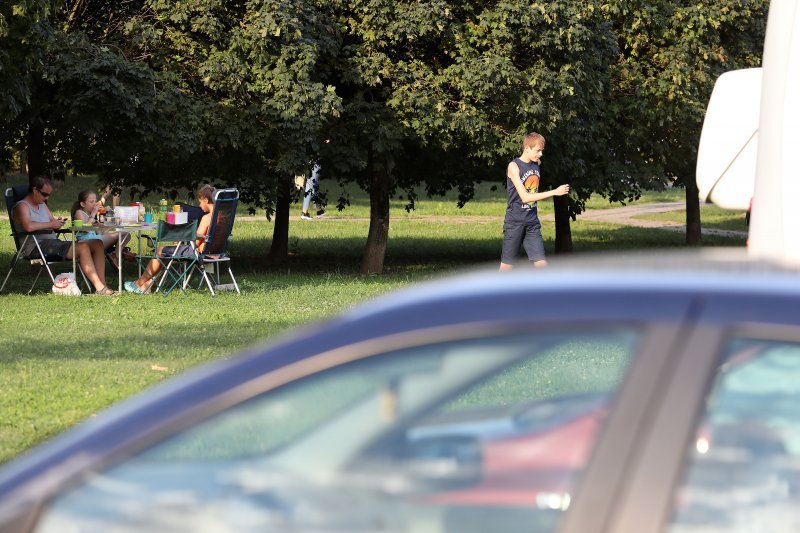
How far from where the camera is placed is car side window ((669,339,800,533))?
223 centimetres

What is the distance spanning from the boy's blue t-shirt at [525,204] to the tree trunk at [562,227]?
1024cm

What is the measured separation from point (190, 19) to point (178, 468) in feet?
54.1

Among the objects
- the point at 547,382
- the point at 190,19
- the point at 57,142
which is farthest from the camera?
the point at 57,142

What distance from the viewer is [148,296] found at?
15.4 m

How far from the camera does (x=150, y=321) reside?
511 inches

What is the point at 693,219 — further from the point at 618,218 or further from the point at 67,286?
the point at 67,286

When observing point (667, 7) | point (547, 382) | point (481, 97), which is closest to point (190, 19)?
point (481, 97)

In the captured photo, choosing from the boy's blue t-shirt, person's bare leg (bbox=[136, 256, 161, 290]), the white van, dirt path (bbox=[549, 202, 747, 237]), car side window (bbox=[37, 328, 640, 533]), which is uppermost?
the white van

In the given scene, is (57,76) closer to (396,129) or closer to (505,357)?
(396,129)

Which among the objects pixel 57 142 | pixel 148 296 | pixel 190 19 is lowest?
pixel 148 296

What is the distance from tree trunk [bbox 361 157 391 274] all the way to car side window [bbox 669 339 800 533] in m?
18.9

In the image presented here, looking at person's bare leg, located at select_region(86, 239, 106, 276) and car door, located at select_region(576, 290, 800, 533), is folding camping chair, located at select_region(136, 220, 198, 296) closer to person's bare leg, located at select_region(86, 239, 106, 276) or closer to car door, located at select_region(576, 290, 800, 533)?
person's bare leg, located at select_region(86, 239, 106, 276)

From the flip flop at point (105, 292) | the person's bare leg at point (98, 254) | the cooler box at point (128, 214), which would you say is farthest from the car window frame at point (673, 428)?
the cooler box at point (128, 214)

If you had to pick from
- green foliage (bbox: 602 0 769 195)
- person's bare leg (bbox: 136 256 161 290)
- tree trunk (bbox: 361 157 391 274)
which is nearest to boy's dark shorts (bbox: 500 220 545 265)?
person's bare leg (bbox: 136 256 161 290)
